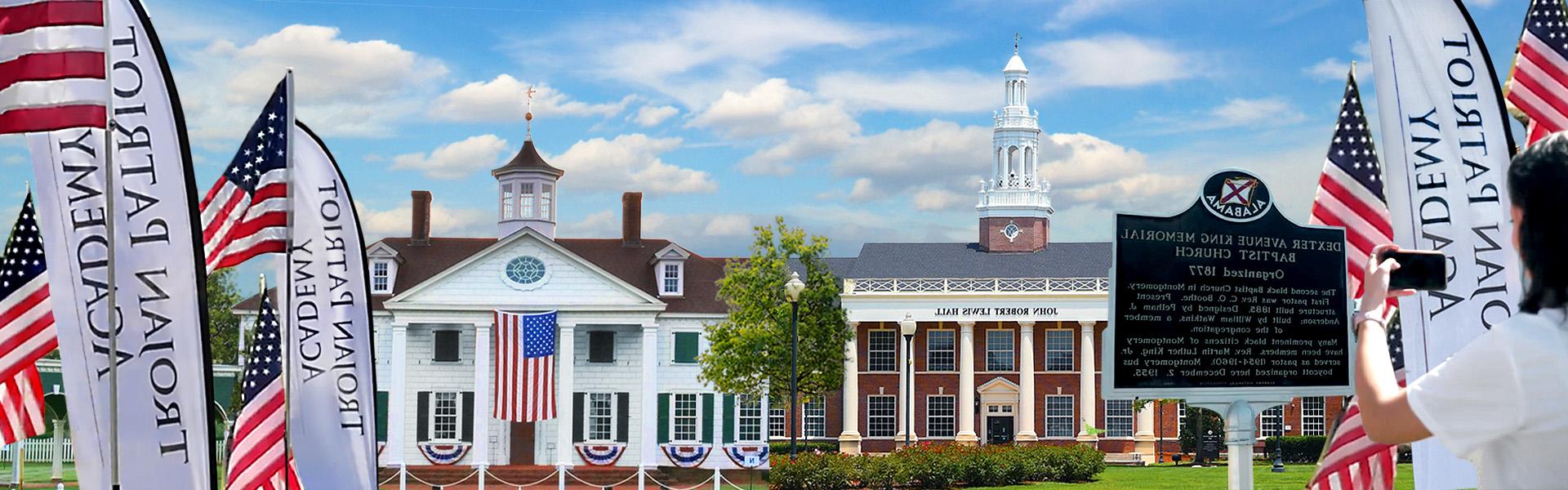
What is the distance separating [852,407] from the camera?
64.4 meters

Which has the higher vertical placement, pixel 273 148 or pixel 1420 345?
pixel 273 148

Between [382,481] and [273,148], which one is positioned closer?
[273,148]

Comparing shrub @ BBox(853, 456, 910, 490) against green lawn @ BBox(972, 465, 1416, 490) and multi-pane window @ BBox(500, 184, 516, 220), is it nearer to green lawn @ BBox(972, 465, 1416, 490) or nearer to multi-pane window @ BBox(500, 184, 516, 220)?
green lawn @ BBox(972, 465, 1416, 490)

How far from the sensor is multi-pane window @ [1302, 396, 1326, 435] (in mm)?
61531

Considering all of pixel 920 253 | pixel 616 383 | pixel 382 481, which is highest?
pixel 920 253

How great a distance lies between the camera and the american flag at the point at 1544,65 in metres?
11.4

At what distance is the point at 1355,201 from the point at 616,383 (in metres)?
35.8

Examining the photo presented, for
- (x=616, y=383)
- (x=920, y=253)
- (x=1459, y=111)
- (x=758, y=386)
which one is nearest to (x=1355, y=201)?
(x=1459, y=111)

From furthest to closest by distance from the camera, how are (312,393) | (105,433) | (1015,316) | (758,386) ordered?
1. (1015,316)
2. (758,386)
3. (312,393)
4. (105,433)

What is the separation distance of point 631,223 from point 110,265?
4222 centimetres

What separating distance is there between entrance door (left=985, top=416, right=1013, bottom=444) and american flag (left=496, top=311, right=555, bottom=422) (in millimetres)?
30163

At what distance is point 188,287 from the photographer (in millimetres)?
8062

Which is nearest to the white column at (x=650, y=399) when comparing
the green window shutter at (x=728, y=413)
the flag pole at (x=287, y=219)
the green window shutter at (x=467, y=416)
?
the green window shutter at (x=728, y=413)

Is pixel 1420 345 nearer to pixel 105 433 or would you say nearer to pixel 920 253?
pixel 105 433
